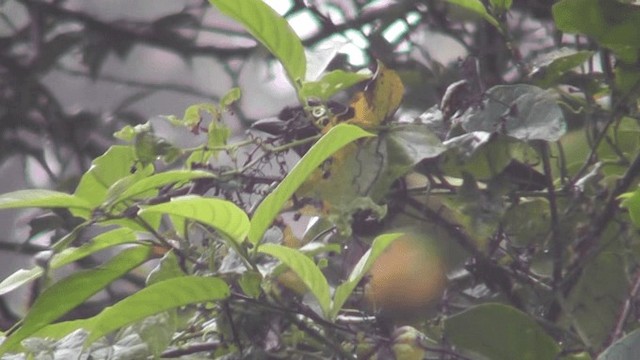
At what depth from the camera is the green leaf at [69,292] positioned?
519 mm

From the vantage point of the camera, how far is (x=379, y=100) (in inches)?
23.1

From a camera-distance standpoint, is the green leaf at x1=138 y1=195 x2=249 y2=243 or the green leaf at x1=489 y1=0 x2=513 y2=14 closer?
the green leaf at x1=138 y1=195 x2=249 y2=243

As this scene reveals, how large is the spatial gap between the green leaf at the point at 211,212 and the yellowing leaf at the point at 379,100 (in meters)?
0.13

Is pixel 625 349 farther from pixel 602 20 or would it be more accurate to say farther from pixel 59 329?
pixel 59 329

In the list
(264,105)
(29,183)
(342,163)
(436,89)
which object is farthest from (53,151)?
(342,163)

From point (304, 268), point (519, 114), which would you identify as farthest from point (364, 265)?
point (519, 114)

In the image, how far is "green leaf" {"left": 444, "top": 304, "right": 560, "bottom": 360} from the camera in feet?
1.85

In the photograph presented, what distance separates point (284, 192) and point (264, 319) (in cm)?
9

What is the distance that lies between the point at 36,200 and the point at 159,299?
0.29ft

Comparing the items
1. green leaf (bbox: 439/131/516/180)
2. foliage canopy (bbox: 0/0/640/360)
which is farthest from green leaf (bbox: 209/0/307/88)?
green leaf (bbox: 439/131/516/180)

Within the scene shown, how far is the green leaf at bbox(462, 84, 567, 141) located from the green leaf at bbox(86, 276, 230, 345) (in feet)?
0.65

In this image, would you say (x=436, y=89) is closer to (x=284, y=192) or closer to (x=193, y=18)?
(x=284, y=192)

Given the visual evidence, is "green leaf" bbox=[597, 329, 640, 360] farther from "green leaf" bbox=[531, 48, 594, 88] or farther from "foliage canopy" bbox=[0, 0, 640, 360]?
"green leaf" bbox=[531, 48, 594, 88]

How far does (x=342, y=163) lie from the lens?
0.58 metres
